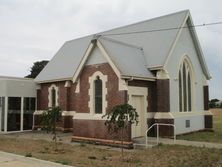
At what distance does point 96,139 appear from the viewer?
1844 cm

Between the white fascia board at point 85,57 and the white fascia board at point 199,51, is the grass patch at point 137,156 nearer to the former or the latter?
the white fascia board at point 85,57

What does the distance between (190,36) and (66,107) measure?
1046cm

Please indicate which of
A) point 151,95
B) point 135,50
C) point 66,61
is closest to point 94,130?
point 151,95

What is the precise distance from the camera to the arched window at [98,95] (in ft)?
61.7

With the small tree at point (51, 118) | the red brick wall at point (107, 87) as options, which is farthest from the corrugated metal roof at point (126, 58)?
the small tree at point (51, 118)

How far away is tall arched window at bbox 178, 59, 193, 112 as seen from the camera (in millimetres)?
Answer: 22314

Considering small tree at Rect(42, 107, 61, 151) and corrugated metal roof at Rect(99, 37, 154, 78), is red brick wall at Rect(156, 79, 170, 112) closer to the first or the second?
corrugated metal roof at Rect(99, 37, 154, 78)

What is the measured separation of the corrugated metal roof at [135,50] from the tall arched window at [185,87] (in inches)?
93.5

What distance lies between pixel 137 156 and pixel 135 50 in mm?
8894

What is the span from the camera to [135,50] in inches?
835

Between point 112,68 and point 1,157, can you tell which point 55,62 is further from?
point 1,157

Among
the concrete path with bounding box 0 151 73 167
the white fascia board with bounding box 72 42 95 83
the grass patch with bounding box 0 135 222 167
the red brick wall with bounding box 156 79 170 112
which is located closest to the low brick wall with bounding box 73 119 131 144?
the grass patch with bounding box 0 135 222 167

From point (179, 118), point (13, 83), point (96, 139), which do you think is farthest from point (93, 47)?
point (13, 83)

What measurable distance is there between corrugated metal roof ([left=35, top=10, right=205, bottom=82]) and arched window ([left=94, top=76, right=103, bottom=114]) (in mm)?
1792
